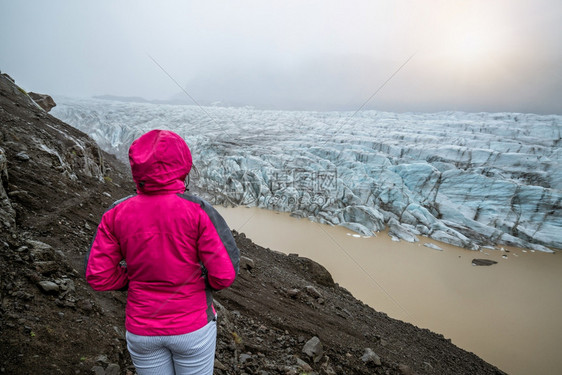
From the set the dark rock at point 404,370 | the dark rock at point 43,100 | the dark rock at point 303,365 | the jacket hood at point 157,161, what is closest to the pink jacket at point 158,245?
the jacket hood at point 157,161

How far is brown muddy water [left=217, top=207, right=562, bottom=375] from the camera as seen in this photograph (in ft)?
19.7

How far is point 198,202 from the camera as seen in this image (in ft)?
3.70

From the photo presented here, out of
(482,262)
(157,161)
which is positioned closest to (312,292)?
(157,161)

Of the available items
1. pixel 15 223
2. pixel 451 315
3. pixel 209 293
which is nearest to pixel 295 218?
pixel 451 315

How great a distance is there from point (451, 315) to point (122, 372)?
7798 mm

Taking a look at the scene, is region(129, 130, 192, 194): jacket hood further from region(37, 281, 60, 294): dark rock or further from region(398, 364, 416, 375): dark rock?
region(398, 364, 416, 375): dark rock

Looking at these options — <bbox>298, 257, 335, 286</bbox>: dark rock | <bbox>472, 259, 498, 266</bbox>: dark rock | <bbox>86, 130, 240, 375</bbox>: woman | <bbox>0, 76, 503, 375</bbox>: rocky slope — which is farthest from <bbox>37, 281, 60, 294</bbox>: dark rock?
<bbox>472, 259, 498, 266</bbox>: dark rock

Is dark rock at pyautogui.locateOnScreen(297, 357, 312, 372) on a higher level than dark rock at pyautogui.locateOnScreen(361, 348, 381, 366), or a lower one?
higher

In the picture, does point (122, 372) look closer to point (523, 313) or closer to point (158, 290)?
point (158, 290)

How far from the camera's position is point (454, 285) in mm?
8320

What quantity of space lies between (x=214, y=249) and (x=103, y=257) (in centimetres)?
45

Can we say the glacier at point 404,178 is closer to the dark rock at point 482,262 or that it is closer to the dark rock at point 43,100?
the dark rock at point 482,262

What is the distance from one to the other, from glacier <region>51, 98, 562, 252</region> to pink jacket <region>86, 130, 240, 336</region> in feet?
35.2

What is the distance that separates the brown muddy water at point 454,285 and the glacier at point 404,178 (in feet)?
2.96
